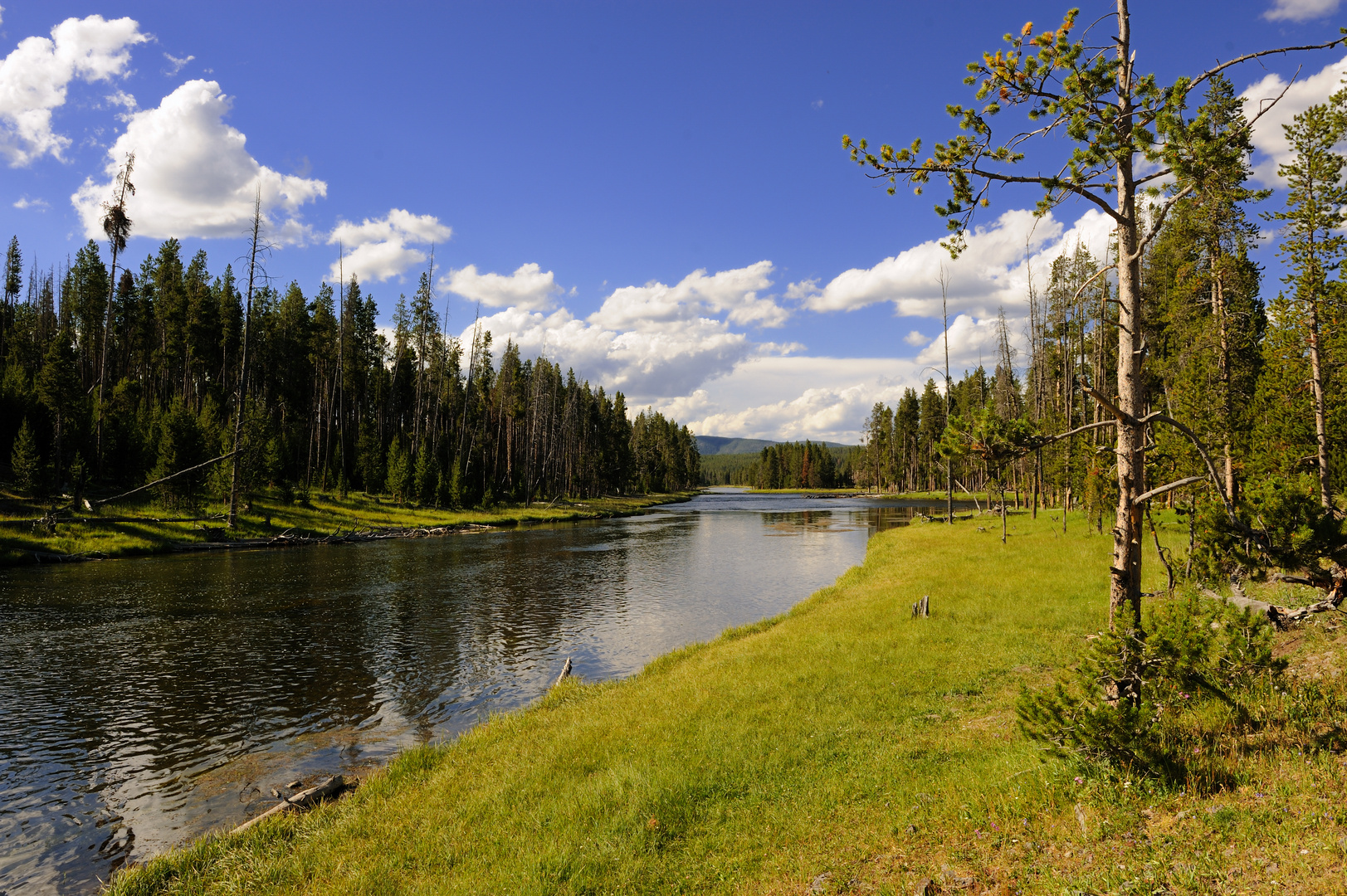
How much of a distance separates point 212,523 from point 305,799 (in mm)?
41254

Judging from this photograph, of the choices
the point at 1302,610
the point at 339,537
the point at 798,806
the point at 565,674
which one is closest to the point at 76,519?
the point at 339,537

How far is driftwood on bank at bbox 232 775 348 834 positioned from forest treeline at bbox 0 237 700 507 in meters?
38.7

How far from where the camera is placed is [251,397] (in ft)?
215

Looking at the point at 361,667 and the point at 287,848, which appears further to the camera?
the point at 361,667

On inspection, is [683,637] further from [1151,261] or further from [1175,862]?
[1151,261]

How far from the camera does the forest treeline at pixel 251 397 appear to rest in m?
45.2

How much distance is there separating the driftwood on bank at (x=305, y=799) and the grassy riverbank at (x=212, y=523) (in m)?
31.4

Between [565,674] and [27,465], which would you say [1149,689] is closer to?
[565,674]

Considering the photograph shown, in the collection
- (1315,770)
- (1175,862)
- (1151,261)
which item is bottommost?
(1175,862)

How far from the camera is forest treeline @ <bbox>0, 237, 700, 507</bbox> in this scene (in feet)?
148

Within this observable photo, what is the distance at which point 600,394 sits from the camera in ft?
427

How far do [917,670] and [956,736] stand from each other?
3.79 m

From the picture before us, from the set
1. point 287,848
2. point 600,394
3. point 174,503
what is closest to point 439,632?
point 287,848

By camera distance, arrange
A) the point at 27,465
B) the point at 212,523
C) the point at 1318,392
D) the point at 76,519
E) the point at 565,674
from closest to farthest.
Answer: the point at 565,674, the point at 1318,392, the point at 76,519, the point at 27,465, the point at 212,523
